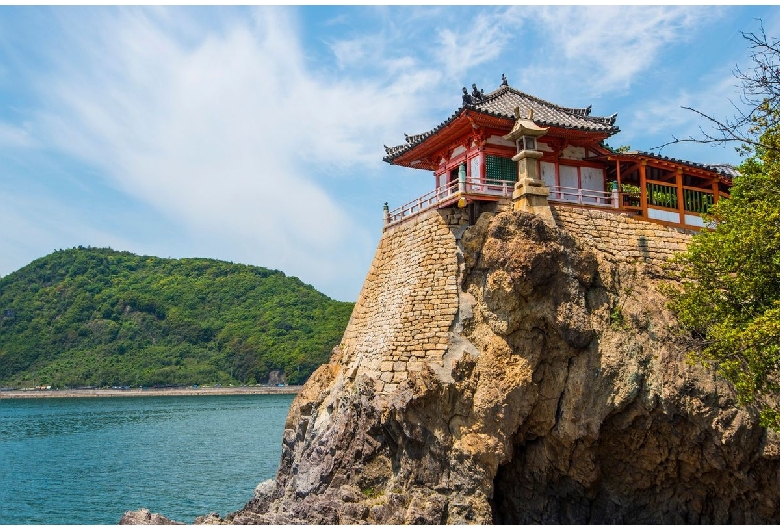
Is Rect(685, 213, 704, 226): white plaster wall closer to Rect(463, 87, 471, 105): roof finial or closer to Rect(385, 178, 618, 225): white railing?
Rect(385, 178, 618, 225): white railing

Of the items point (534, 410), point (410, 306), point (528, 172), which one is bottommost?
point (534, 410)

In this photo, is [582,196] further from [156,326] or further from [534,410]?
[156,326]

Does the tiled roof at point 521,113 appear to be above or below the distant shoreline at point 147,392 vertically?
above

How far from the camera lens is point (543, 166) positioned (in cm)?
2266

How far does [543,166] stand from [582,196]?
1.84 meters

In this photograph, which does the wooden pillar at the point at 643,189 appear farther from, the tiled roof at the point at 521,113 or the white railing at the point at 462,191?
the white railing at the point at 462,191

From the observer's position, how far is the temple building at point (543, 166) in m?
21.0

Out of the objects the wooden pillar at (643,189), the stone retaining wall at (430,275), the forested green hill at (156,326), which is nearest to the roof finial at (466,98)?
the stone retaining wall at (430,275)

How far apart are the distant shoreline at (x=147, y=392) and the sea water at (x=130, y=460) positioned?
8.75m

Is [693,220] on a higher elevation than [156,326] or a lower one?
lower

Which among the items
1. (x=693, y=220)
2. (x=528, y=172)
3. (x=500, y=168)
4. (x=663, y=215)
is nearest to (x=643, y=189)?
(x=663, y=215)

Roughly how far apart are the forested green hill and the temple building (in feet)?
242

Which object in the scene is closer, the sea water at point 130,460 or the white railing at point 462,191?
the white railing at point 462,191

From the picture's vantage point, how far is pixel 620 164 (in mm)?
23984
